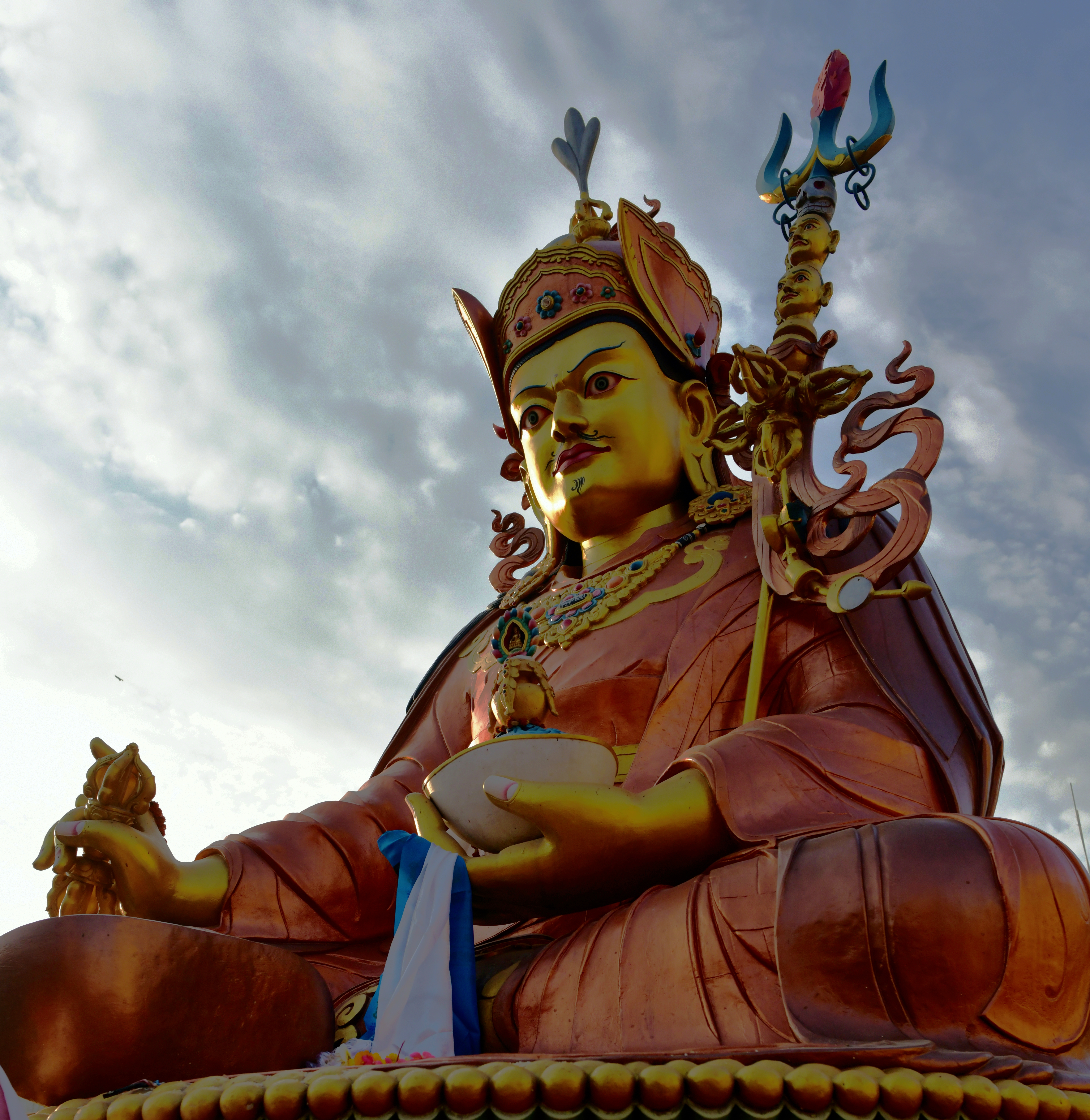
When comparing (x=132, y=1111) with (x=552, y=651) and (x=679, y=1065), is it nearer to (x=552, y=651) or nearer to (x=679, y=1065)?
(x=679, y=1065)

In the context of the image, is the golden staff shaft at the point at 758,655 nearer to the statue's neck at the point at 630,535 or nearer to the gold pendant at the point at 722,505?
the gold pendant at the point at 722,505

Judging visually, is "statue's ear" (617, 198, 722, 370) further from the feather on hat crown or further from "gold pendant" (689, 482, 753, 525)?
"gold pendant" (689, 482, 753, 525)

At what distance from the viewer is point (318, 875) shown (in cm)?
411

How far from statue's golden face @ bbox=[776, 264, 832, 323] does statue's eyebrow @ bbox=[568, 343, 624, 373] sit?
0.71m

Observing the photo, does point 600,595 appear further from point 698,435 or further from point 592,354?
point 592,354

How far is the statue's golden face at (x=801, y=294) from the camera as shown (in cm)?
448

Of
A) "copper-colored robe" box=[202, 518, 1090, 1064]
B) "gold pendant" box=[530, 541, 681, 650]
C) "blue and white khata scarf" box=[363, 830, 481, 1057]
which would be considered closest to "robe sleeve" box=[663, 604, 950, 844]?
"copper-colored robe" box=[202, 518, 1090, 1064]

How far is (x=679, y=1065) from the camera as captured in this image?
2.48m

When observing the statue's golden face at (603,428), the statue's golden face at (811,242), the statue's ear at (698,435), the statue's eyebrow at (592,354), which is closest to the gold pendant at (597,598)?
the statue's golden face at (603,428)

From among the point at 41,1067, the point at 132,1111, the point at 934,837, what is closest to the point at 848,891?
the point at 934,837

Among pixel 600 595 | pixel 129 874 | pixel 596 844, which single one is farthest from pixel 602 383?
pixel 129 874

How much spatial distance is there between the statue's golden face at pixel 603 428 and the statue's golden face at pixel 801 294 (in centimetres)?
66

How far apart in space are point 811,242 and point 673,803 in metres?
2.28

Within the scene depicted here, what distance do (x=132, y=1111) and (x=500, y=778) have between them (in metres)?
1.14
